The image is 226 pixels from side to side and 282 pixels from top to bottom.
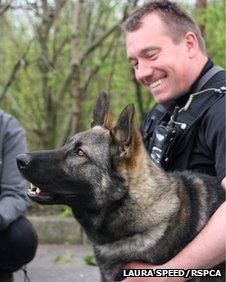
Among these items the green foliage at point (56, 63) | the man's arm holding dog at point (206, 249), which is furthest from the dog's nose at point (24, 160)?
the green foliage at point (56, 63)

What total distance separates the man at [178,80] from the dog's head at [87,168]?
0.98 feet

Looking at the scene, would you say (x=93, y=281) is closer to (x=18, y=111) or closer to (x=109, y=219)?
(x=109, y=219)

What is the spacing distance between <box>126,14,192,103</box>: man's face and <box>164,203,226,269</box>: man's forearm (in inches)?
27.4

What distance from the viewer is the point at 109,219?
2645 mm

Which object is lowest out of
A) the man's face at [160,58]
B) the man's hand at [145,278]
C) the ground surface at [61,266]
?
the ground surface at [61,266]

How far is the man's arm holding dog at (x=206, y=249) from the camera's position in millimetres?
2488

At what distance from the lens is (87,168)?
8.70ft

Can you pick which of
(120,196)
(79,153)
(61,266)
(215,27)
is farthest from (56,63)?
(120,196)

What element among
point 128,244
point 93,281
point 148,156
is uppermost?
point 148,156

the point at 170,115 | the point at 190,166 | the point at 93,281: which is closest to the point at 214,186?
the point at 190,166

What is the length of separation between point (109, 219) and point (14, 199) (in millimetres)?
1227

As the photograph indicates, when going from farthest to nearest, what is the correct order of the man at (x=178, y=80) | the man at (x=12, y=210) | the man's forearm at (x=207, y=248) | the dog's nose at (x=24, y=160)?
the man at (x=12, y=210) → the man at (x=178, y=80) → the dog's nose at (x=24, y=160) → the man's forearm at (x=207, y=248)

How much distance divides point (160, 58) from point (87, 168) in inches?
26.4

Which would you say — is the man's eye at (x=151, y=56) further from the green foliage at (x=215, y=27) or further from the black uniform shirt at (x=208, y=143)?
the green foliage at (x=215, y=27)
